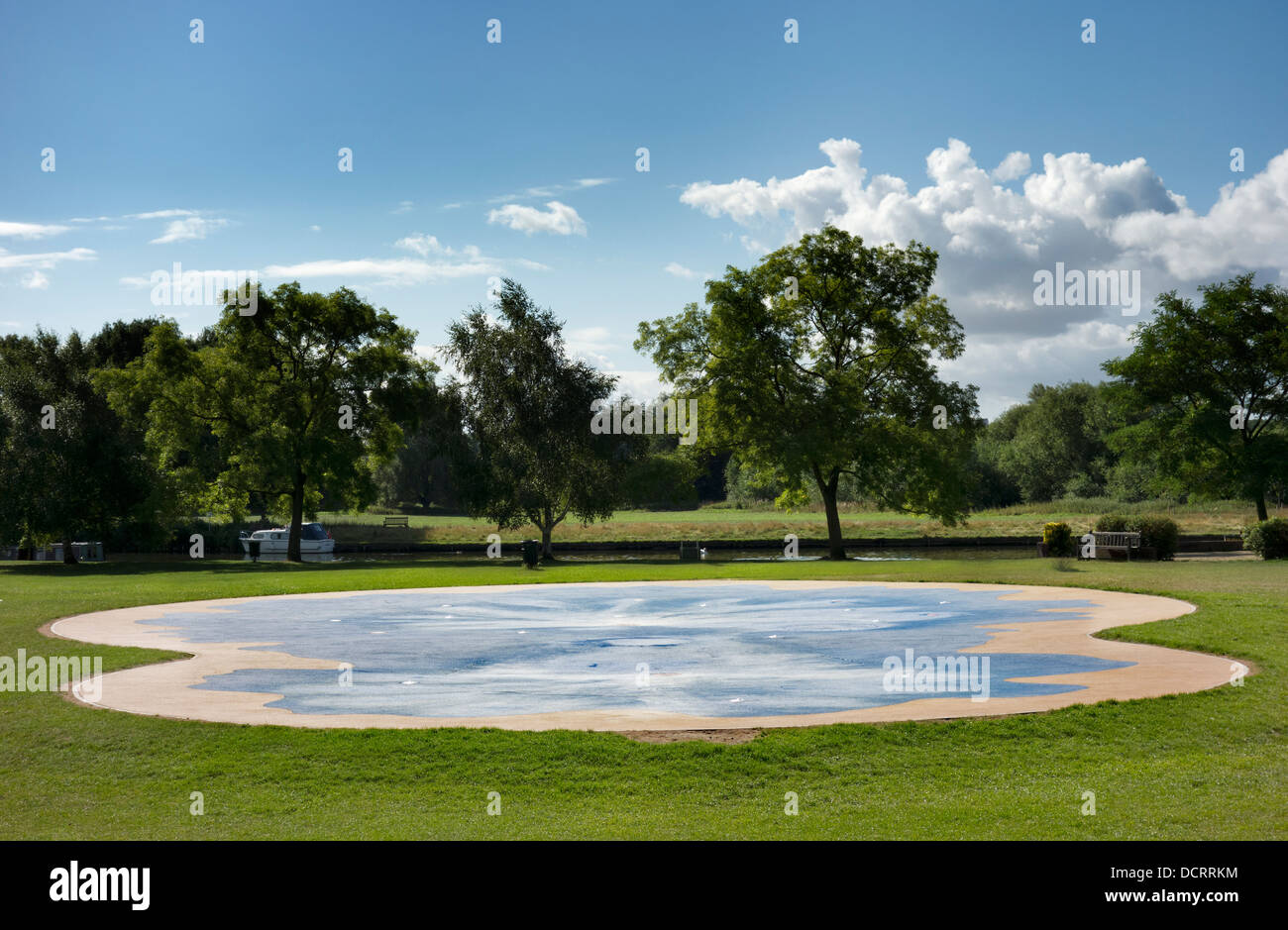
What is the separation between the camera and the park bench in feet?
116

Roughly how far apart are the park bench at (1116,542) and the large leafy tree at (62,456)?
39242 millimetres

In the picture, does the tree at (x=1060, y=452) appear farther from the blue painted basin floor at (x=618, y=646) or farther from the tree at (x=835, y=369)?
the blue painted basin floor at (x=618, y=646)

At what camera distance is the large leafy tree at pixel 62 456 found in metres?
43.7

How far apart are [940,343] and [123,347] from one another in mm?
44270

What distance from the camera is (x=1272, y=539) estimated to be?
116 ft

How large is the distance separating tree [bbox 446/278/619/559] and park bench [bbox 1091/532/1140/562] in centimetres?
2043

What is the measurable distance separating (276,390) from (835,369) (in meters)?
25.3

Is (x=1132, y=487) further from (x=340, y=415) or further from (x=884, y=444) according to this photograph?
(x=340, y=415)

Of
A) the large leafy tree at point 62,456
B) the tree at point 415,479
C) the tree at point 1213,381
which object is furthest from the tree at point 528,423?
the tree at point 415,479

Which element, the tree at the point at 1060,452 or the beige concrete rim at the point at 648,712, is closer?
the beige concrete rim at the point at 648,712

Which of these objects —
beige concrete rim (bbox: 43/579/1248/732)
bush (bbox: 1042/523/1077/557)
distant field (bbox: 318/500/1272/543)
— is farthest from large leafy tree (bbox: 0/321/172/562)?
bush (bbox: 1042/523/1077/557)

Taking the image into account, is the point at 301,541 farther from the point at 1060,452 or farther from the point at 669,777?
the point at 1060,452

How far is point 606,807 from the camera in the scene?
862 centimetres

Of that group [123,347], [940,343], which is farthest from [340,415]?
[940,343]
